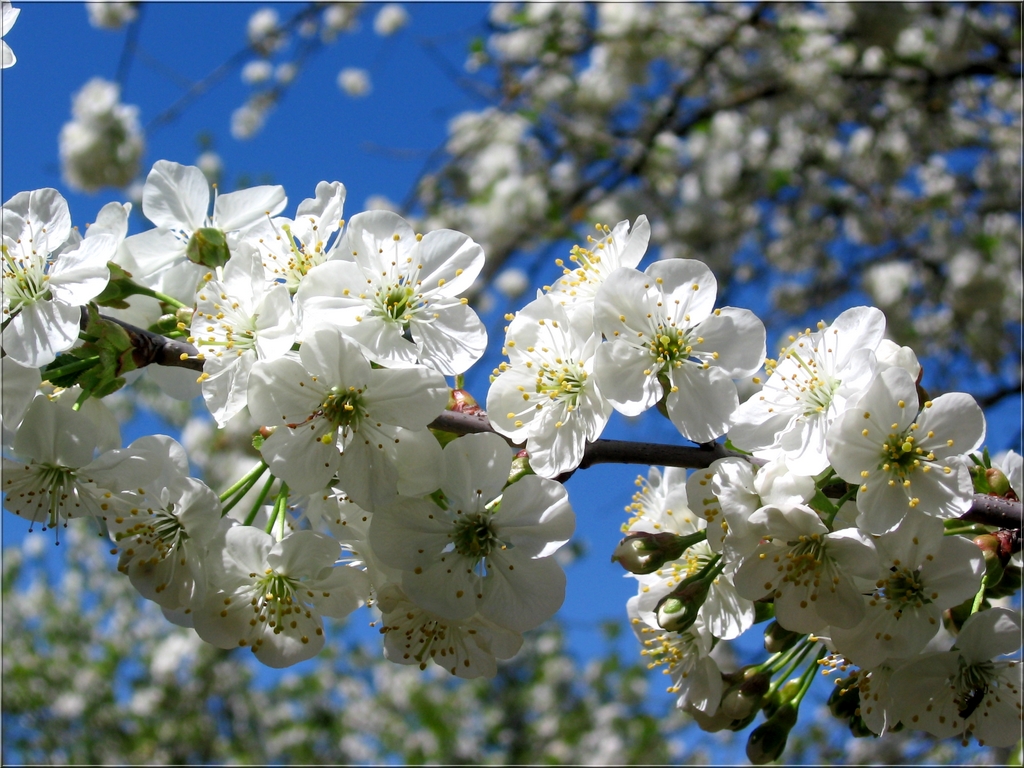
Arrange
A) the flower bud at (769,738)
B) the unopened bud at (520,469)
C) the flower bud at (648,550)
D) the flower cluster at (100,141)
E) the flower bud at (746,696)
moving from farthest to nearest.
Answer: the flower cluster at (100,141), the flower bud at (769,738), the flower bud at (746,696), the flower bud at (648,550), the unopened bud at (520,469)

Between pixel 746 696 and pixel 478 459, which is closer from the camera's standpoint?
pixel 478 459

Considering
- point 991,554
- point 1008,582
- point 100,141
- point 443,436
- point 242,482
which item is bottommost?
point 100,141

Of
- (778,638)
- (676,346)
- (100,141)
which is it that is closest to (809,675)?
(778,638)

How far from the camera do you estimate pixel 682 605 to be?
1445mm

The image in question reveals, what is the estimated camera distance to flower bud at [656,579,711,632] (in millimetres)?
1439

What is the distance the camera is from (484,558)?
1.34m

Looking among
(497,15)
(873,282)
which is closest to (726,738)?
(873,282)

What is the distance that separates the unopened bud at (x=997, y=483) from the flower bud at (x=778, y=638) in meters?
0.45

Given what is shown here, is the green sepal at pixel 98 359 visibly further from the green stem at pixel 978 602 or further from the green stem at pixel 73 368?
the green stem at pixel 978 602

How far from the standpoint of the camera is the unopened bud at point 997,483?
1.44 m

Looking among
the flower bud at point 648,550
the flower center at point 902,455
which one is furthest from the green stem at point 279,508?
the flower center at point 902,455

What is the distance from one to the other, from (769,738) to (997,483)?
0.73 metres

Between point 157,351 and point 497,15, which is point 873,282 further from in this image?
point 157,351

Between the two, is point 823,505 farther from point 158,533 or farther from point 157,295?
Answer: point 157,295
